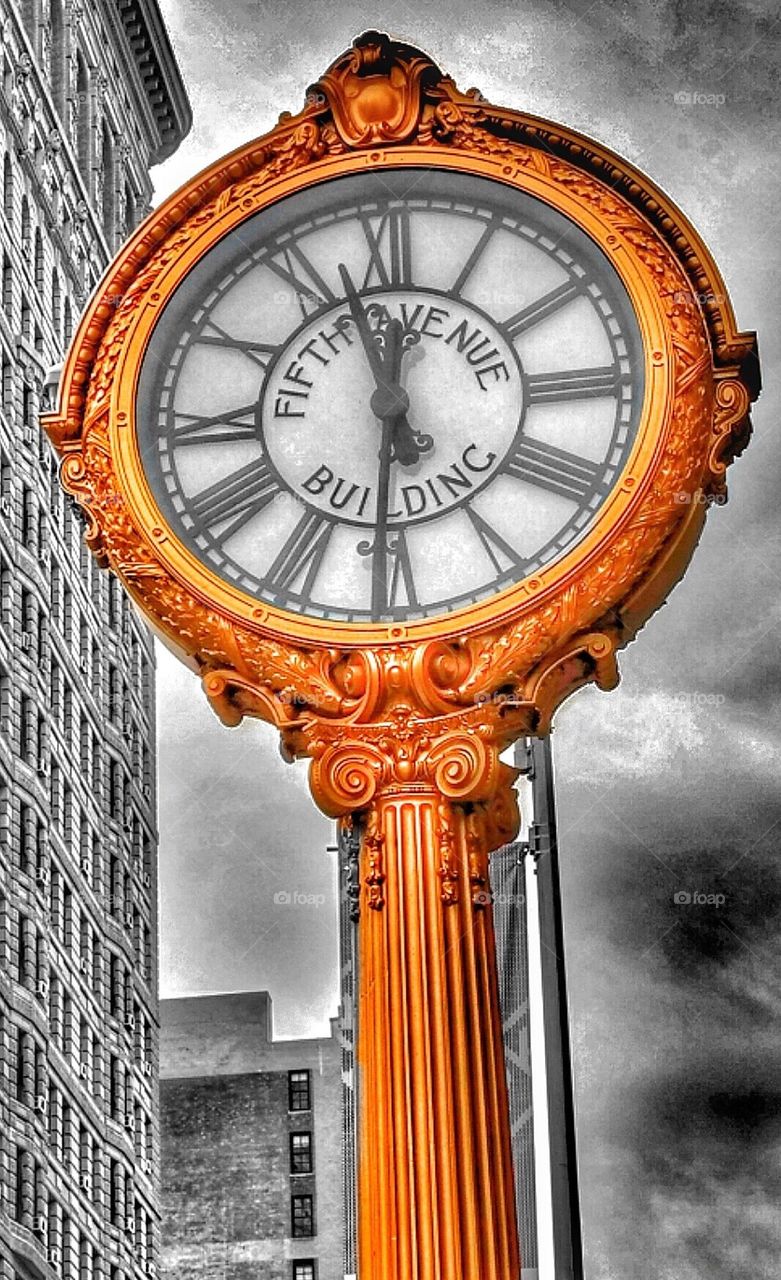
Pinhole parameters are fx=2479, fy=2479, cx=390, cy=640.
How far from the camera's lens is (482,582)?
6625mm

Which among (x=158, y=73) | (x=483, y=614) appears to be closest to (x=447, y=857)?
(x=483, y=614)

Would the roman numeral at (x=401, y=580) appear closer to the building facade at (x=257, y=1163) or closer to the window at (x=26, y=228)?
the window at (x=26, y=228)

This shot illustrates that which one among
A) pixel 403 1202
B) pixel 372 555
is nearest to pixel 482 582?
pixel 372 555

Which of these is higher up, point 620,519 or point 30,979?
point 30,979

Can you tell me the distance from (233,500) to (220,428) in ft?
0.79

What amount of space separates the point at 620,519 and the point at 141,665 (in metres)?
71.1

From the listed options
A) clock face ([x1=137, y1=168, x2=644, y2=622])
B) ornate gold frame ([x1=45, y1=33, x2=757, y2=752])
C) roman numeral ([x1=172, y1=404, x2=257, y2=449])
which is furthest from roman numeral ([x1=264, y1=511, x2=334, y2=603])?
roman numeral ([x1=172, y1=404, x2=257, y2=449])

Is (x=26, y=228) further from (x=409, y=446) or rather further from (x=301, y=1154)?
(x=409, y=446)

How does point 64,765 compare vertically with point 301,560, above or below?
above

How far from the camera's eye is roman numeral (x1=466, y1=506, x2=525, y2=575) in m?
6.64

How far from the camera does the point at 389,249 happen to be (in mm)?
7164

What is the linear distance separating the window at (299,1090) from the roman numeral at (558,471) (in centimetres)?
6902

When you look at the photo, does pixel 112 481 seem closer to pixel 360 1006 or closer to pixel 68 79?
pixel 360 1006

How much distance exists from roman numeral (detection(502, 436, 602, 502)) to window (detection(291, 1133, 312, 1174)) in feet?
225
